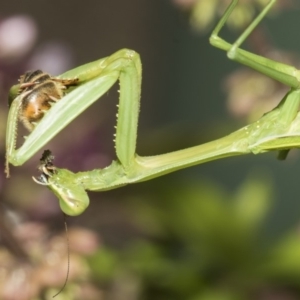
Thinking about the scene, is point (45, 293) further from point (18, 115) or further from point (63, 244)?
point (18, 115)

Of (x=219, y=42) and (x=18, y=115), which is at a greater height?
(x=219, y=42)

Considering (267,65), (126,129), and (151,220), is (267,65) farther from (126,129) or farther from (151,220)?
Result: (151,220)

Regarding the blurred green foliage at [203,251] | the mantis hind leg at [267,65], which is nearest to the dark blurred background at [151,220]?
the blurred green foliage at [203,251]

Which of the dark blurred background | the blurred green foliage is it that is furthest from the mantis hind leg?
the blurred green foliage

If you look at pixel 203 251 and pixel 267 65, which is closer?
pixel 267 65

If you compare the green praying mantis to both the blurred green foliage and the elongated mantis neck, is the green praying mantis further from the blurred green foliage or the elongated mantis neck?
the blurred green foliage

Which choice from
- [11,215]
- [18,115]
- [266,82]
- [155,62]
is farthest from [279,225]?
[18,115]

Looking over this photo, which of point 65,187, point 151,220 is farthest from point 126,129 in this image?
point 151,220
